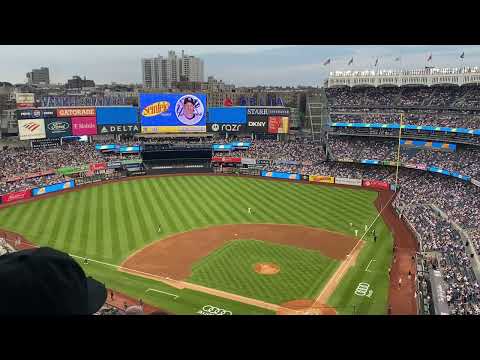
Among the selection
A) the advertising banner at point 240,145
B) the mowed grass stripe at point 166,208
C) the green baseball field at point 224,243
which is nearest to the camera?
the green baseball field at point 224,243

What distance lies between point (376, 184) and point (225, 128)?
2851 centimetres

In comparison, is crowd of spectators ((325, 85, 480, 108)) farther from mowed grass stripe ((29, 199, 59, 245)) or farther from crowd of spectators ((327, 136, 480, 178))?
mowed grass stripe ((29, 199, 59, 245))

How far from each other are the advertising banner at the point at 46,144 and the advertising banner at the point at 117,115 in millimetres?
→ 7192

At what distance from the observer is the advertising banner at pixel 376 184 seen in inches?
2074

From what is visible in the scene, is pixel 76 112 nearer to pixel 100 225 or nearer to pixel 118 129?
pixel 118 129

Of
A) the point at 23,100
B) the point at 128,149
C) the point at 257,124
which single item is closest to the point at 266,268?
the point at 128,149

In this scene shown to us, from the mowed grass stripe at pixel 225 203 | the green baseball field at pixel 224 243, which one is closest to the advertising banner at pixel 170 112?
the mowed grass stripe at pixel 225 203

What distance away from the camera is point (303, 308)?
23.0m

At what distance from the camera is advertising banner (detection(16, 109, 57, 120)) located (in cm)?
5866

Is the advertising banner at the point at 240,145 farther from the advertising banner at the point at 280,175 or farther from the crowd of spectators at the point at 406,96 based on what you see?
the crowd of spectators at the point at 406,96

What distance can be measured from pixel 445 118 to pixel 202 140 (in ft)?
123
